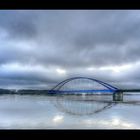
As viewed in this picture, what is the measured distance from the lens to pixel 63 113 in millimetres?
1698

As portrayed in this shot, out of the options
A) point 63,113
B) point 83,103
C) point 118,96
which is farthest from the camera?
point 83,103

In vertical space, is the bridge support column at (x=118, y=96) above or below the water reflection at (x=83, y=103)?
above

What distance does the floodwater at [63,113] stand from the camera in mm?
1596

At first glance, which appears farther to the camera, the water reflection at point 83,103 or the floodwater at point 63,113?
the water reflection at point 83,103

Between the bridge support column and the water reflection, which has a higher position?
the bridge support column

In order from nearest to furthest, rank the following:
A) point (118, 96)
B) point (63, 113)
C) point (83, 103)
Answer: point (63, 113) → point (118, 96) → point (83, 103)

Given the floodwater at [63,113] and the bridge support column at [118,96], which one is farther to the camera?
the bridge support column at [118,96]

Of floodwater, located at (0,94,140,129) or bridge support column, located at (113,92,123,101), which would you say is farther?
bridge support column, located at (113,92,123,101)

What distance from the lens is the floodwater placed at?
160 centimetres

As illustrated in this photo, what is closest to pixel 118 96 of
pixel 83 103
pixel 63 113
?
pixel 83 103

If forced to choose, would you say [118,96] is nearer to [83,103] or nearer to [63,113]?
[83,103]

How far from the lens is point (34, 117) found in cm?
169

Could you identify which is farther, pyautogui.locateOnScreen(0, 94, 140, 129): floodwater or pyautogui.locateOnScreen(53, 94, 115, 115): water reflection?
pyautogui.locateOnScreen(53, 94, 115, 115): water reflection
